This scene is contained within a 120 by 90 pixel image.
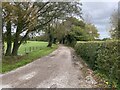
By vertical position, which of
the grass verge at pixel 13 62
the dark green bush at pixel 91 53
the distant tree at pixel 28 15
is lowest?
the grass verge at pixel 13 62

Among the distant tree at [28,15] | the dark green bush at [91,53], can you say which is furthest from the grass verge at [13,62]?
the dark green bush at [91,53]

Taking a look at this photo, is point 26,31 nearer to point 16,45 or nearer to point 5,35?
point 16,45

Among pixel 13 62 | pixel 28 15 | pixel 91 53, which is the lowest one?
pixel 13 62

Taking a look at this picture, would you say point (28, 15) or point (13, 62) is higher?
point (28, 15)

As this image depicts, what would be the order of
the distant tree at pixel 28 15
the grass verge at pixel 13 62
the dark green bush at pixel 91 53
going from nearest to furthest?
the dark green bush at pixel 91 53 < the grass verge at pixel 13 62 < the distant tree at pixel 28 15

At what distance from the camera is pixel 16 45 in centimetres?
2655

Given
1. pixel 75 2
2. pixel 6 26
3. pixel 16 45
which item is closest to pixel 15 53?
pixel 16 45

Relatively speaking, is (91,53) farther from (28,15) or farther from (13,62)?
(28,15)

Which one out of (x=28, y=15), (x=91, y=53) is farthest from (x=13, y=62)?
(x=91, y=53)

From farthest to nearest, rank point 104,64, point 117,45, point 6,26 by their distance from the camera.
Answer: point 6,26
point 104,64
point 117,45

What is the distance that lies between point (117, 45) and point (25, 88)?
393cm

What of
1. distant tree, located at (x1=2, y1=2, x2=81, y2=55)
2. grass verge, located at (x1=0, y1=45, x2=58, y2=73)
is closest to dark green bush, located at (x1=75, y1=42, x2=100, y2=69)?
grass verge, located at (x1=0, y1=45, x2=58, y2=73)

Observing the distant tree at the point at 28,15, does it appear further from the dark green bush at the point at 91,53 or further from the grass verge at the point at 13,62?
the dark green bush at the point at 91,53

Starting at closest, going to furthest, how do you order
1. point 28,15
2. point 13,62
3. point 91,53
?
point 91,53
point 13,62
point 28,15
